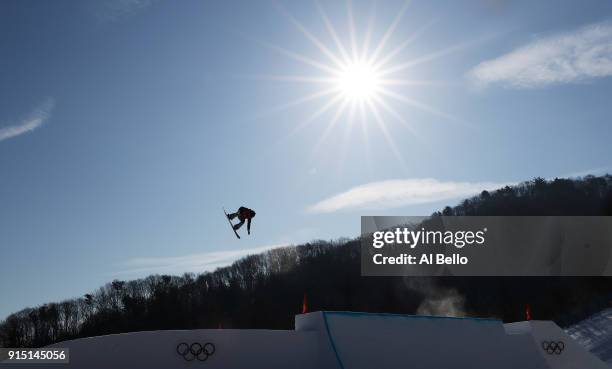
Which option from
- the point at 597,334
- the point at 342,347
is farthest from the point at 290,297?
the point at 342,347

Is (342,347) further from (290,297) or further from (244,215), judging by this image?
(290,297)

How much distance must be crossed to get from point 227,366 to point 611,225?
65981 mm

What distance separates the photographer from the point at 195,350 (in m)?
11.2

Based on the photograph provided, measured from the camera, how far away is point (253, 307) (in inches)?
2741

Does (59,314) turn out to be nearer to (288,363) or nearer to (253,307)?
(253,307)

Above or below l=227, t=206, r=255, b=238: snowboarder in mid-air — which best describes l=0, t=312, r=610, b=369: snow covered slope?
below

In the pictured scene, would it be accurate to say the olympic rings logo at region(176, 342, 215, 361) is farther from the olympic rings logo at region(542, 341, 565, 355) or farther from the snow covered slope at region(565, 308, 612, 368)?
the snow covered slope at region(565, 308, 612, 368)

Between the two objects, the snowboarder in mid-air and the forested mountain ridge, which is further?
the forested mountain ridge

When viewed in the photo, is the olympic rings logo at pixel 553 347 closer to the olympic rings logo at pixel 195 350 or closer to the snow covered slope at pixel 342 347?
the snow covered slope at pixel 342 347

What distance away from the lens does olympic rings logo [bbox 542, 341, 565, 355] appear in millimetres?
15188

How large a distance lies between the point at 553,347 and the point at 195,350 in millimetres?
10622

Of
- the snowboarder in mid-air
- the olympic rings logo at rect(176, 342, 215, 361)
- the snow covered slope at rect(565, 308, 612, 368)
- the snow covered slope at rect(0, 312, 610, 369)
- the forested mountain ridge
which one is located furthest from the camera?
the forested mountain ridge

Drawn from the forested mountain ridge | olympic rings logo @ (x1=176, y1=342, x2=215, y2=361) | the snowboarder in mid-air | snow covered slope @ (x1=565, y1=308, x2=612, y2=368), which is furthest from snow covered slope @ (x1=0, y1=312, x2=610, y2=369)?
the forested mountain ridge

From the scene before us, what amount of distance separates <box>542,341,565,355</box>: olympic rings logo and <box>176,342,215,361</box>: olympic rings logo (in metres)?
9.95
